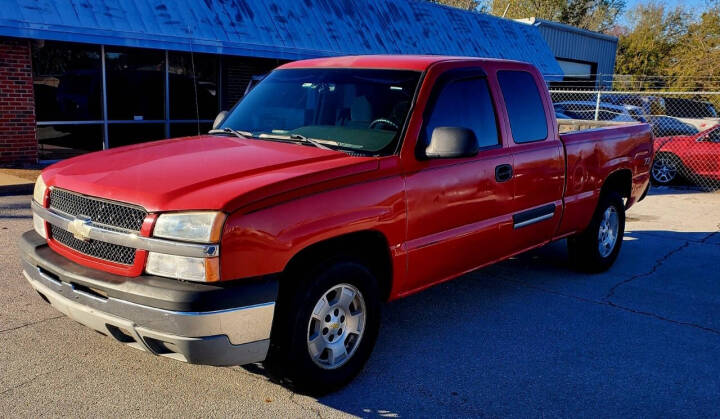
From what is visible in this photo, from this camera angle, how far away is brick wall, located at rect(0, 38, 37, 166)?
443 inches

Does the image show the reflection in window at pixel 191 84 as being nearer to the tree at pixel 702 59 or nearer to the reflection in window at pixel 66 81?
the reflection in window at pixel 66 81

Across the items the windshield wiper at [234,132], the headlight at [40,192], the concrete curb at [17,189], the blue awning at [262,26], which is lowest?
the concrete curb at [17,189]

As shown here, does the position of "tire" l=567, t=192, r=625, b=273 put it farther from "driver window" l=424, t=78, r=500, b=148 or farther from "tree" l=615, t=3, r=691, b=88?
"tree" l=615, t=3, r=691, b=88

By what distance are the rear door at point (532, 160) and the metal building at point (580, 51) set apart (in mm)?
25716

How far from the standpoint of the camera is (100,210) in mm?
3326

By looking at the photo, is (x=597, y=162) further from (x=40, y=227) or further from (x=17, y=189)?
(x=17, y=189)

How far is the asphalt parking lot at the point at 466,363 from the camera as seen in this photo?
351 cm

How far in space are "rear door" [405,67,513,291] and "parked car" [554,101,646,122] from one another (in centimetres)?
1305

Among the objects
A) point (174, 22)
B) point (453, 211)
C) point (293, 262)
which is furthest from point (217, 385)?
point (174, 22)

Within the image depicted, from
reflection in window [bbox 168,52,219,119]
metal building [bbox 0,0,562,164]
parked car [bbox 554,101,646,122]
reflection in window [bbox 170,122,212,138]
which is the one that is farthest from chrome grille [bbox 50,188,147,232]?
parked car [bbox 554,101,646,122]

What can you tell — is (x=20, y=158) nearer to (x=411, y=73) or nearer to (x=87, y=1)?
(x=87, y=1)

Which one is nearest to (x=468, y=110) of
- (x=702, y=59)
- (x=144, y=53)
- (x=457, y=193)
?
(x=457, y=193)

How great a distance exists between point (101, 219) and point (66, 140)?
1065 cm

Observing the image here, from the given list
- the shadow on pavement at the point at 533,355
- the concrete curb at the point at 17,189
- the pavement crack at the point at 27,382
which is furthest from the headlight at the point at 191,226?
the concrete curb at the point at 17,189
